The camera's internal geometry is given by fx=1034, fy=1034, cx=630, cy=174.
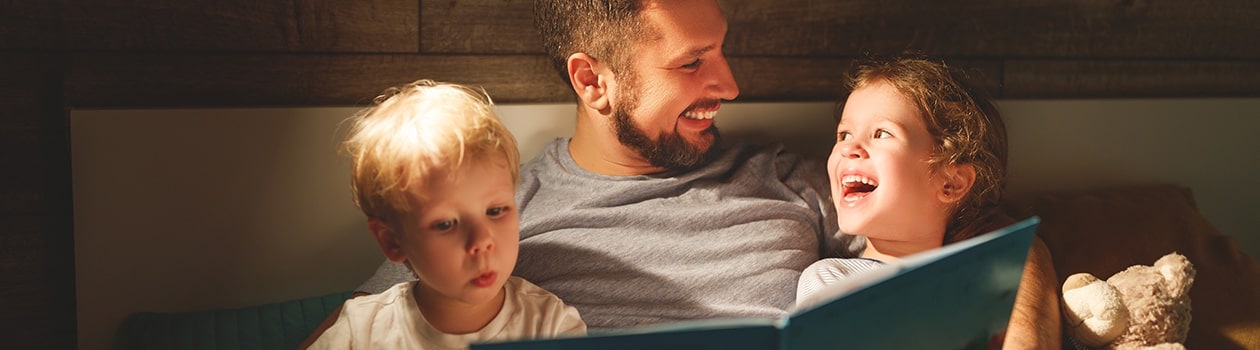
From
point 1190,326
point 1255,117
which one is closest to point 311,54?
point 1190,326

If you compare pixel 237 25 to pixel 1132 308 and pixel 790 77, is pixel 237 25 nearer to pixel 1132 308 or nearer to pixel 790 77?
pixel 790 77

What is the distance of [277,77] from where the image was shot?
146 cm

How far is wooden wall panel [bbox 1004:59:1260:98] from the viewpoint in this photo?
6.45ft

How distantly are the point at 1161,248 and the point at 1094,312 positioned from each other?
0.35 m

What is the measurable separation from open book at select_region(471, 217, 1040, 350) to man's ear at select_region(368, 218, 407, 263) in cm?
25

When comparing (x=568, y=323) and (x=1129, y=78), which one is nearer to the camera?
(x=568, y=323)

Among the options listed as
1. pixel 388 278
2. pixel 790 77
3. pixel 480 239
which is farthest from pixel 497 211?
pixel 790 77

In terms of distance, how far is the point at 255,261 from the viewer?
1429 mm

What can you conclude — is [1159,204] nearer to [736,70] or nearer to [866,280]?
[736,70]

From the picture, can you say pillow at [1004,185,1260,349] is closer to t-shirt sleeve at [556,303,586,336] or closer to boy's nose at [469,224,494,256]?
t-shirt sleeve at [556,303,586,336]

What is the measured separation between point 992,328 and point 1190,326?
0.61 meters

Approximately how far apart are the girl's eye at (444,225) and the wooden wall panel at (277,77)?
0.49 metres

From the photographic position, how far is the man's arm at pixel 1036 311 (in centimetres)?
137

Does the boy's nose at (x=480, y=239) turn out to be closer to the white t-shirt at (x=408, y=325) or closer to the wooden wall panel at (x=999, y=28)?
the white t-shirt at (x=408, y=325)
